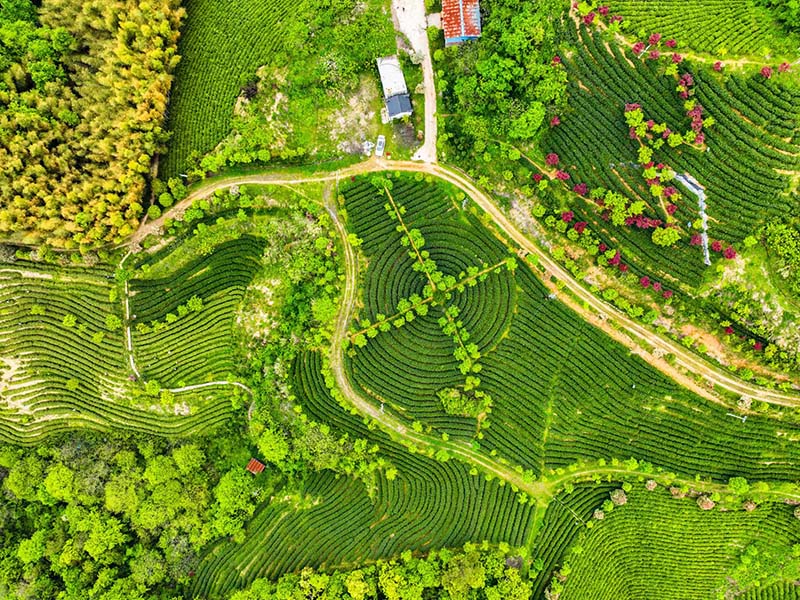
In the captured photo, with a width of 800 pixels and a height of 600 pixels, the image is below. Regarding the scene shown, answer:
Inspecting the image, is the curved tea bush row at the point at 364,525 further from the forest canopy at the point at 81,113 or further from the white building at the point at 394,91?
the white building at the point at 394,91

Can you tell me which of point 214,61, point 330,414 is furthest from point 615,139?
point 214,61

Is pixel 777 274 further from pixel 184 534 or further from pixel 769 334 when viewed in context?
pixel 184 534

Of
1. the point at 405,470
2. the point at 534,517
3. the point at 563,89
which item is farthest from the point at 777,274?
the point at 405,470

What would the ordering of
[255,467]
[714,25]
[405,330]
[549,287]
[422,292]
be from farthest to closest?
[255,467], [405,330], [422,292], [549,287], [714,25]

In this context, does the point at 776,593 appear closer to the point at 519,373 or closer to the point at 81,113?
the point at 519,373

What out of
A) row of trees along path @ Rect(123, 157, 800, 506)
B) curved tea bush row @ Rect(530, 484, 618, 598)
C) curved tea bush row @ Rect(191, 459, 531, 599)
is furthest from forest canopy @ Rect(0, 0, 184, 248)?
curved tea bush row @ Rect(530, 484, 618, 598)
